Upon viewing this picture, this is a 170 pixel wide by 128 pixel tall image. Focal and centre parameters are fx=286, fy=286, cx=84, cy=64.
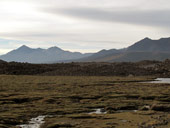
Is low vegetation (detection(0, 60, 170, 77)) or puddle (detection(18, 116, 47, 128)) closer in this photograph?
puddle (detection(18, 116, 47, 128))

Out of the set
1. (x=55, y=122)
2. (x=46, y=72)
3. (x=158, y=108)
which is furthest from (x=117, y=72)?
(x=55, y=122)

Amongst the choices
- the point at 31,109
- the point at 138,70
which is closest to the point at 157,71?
the point at 138,70

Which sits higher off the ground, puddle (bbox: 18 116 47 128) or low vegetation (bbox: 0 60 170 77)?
low vegetation (bbox: 0 60 170 77)

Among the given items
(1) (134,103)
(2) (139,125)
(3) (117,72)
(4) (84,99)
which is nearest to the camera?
(2) (139,125)

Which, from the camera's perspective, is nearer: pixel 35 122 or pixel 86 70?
pixel 35 122

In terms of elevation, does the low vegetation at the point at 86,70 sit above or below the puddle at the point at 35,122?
above

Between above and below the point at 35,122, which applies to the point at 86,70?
above

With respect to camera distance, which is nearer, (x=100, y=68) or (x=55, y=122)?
(x=55, y=122)

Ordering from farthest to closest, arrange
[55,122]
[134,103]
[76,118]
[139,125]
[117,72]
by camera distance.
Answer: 1. [117,72]
2. [134,103]
3. [76,118]
4. [55,122]
5. [139,125]

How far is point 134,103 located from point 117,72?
7660cm

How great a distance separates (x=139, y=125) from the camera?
24.7 m

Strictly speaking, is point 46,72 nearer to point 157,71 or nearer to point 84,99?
point 157,71

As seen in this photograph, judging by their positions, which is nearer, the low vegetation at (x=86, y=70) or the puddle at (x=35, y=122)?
the puddle at (x=35, y=122)

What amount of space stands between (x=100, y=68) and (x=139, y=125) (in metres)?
96.8
